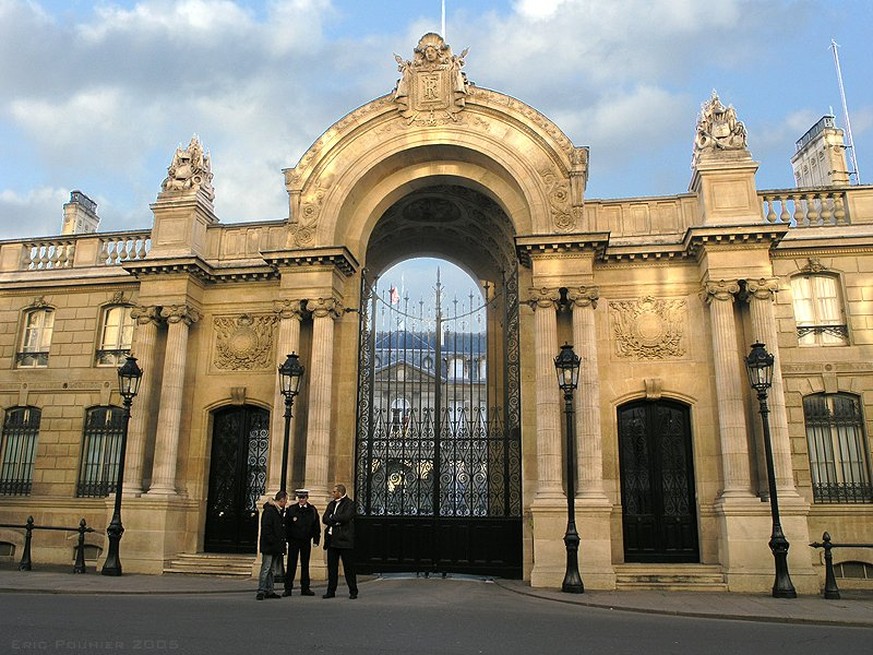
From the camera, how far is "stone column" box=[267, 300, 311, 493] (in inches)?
763

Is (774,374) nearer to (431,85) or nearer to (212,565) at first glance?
(431,85)

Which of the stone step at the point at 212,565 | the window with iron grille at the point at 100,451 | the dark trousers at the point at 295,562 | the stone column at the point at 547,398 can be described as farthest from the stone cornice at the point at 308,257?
the dark trousers at the point at 295,562

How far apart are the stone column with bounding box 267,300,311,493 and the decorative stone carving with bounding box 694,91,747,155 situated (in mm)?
12023

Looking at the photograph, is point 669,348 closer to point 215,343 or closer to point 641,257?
point 641,257

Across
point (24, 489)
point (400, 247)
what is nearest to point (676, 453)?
point (400, 247)

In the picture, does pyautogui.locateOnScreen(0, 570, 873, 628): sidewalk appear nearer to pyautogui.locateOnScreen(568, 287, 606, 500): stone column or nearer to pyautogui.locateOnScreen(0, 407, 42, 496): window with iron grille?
pyautogui.locateOnScreen(568, 287, 606, 500): stone column

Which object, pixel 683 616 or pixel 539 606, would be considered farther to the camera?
pixel 539 606

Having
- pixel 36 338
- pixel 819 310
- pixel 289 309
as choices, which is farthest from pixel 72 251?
pixel 819 310

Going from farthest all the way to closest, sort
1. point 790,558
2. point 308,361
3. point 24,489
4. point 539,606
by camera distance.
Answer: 1. point 24,489
2. point 308,361
3. point 790,558
4. point 539,606

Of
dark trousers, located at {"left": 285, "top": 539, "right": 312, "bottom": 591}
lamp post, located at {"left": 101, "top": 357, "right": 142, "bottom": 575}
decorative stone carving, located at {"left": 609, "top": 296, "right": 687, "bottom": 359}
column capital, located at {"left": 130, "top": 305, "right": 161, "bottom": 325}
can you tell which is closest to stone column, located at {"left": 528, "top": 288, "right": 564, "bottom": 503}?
decorative stone carving, located at {"left": 609, "top": 296, "right": 687, "bottom": 359}

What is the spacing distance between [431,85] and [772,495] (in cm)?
1413

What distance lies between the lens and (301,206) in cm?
2119

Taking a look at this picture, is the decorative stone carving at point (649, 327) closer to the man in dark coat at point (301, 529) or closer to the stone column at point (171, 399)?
the man in dark coat at point (301, 529)

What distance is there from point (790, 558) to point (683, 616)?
17.6 ft
